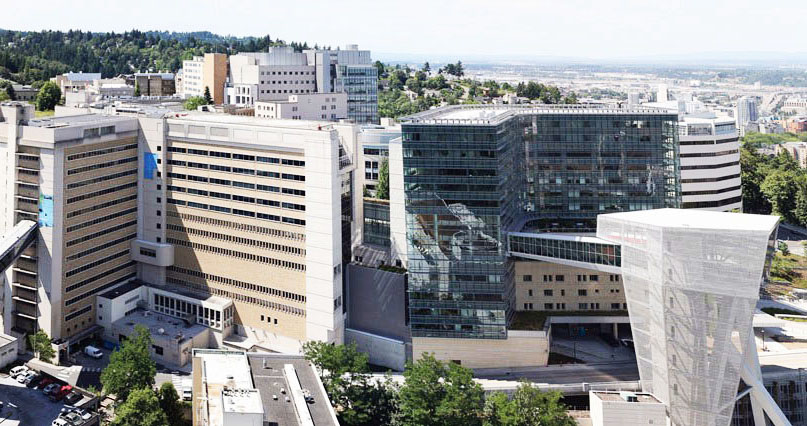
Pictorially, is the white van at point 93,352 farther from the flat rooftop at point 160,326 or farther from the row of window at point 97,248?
the row of window at point 97,248

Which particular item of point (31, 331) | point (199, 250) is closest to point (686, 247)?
point (199, 250)

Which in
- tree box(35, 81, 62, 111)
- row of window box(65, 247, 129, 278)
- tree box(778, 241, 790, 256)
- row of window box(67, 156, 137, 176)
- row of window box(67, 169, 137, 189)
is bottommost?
tree box(778, 241, 790, 256)

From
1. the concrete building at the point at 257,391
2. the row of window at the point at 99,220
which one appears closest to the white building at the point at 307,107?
the row of window at the point at 99,220

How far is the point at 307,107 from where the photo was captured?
150000 millimetres

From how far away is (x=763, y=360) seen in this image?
7831 centimetres

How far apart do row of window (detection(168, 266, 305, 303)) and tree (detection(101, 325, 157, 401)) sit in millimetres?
15322

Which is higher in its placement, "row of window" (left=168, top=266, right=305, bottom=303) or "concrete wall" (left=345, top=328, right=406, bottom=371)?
"row of window" (left=168, top=266, right=305, bottom=303)

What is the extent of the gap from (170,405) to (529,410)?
105 ft

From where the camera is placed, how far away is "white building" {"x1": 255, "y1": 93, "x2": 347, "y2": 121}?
475 ft

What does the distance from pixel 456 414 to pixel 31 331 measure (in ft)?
163

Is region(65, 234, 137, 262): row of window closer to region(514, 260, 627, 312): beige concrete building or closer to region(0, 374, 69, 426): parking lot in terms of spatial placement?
region(0, 374, 69, 426): parking lot

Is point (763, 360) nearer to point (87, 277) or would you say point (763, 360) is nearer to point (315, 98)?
point (87, 277)

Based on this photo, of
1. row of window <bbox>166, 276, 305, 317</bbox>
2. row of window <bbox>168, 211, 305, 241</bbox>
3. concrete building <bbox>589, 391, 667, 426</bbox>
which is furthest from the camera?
row of window <bbox>166, 276, 305, 317</bbox>

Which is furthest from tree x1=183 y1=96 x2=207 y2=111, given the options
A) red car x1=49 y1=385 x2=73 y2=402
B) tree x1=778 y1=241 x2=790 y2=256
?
tree x1=778 y1=241 x2=790 y2=256
